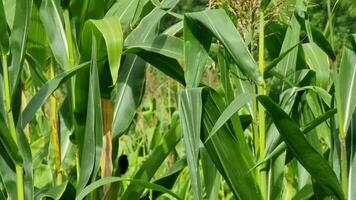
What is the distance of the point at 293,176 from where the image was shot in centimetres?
268

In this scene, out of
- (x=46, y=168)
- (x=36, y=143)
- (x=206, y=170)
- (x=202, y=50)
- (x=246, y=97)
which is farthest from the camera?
(x=46, y=168)

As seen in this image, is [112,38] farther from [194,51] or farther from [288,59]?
[288,59]

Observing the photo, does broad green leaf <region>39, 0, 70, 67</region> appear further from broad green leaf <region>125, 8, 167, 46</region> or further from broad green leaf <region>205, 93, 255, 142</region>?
broad green leaf <region>205, 93, 255, 142</region>

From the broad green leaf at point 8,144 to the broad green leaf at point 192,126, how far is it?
0.44 meters

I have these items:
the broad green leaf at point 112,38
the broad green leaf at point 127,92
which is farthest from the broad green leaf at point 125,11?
the broad green leaf at point 112,38

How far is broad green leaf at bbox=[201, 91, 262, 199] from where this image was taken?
74.6 inches

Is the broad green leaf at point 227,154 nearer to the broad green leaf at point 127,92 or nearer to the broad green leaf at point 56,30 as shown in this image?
the broad green leaf at point 127,92

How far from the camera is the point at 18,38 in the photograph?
1966mm

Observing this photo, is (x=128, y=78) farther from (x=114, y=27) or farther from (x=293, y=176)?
(x=293, y=176)

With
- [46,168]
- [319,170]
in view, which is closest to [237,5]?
[319,170]

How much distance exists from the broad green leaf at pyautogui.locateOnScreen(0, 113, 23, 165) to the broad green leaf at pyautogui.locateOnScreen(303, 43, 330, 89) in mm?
782

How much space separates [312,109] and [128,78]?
0.51 meters

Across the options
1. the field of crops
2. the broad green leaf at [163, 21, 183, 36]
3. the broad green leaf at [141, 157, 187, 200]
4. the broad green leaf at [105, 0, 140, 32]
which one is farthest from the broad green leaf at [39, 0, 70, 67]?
the broad green leaf at [141, 157, 187, 200]

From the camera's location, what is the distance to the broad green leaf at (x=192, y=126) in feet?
5.75
